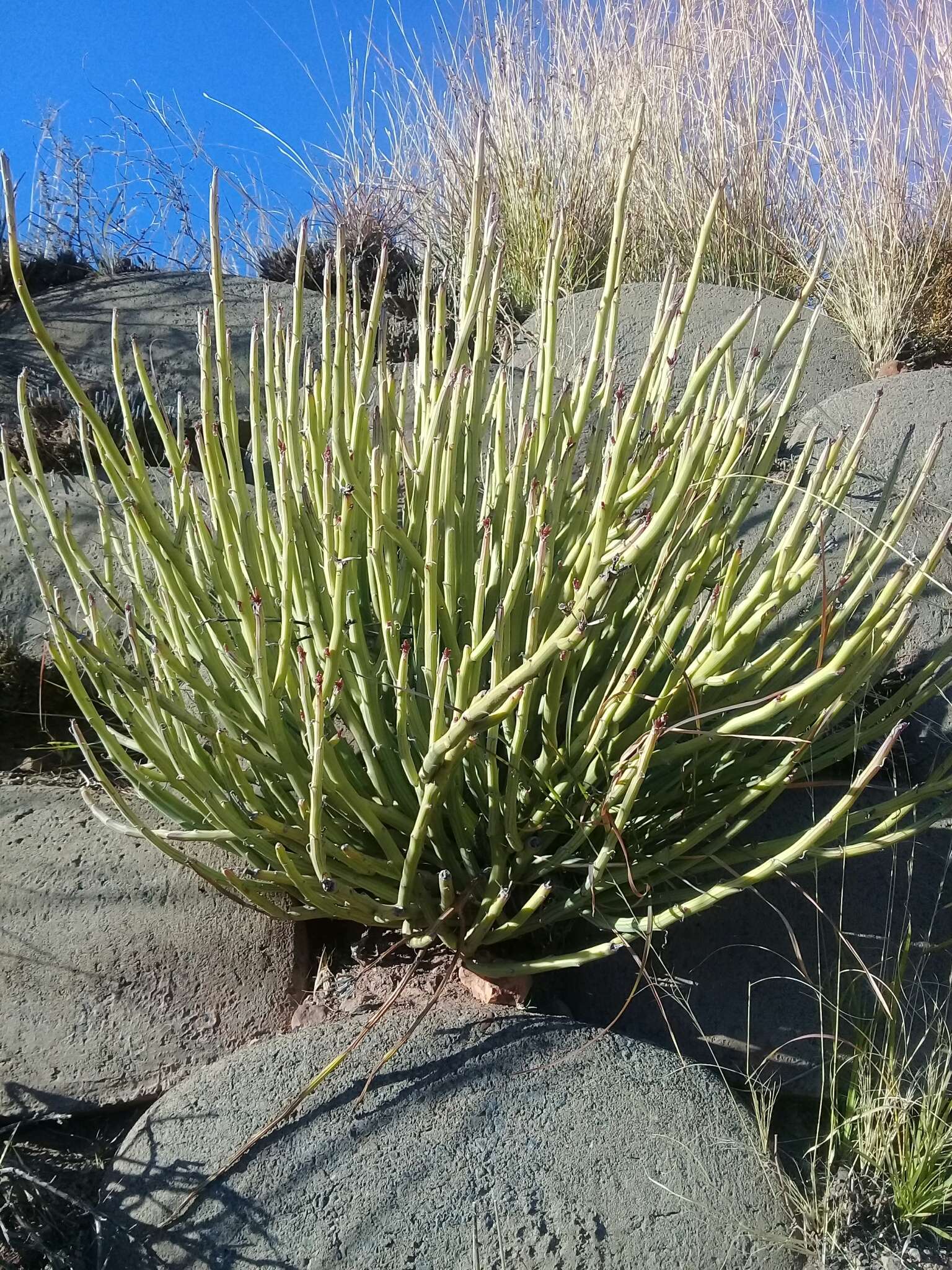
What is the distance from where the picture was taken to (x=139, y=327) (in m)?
4.58

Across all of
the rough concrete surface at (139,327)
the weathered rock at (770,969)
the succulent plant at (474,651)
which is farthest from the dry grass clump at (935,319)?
the weathered rock at (770,969)

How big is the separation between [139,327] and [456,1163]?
3.84 metres

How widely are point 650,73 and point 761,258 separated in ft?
3.48

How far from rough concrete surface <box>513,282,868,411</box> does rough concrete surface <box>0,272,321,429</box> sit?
1.08 metres

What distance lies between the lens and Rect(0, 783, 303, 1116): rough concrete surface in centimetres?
203

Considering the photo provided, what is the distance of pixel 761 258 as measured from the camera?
16.5ft

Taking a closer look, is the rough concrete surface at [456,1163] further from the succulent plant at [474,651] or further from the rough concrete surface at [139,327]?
the rough concrete surface at [139,327]

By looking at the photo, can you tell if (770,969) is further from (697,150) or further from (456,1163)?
(697,150)

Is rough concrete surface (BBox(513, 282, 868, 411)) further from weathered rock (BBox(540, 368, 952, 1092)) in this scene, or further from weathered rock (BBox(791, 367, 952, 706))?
weathered rock (BBox(540, 368, 952, 1092))

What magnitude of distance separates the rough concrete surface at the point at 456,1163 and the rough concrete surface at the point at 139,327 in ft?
9.98

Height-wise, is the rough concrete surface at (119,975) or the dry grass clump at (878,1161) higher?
the rough concrete surface at (119,975)

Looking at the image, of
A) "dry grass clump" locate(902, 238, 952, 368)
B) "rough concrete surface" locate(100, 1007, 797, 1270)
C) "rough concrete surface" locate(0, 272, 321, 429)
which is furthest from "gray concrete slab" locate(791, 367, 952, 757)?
"rough concrete surface" locate(0, 272, 321, 429)

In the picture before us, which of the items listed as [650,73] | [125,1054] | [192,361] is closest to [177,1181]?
[125,1054]

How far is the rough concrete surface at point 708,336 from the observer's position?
4.28 m
